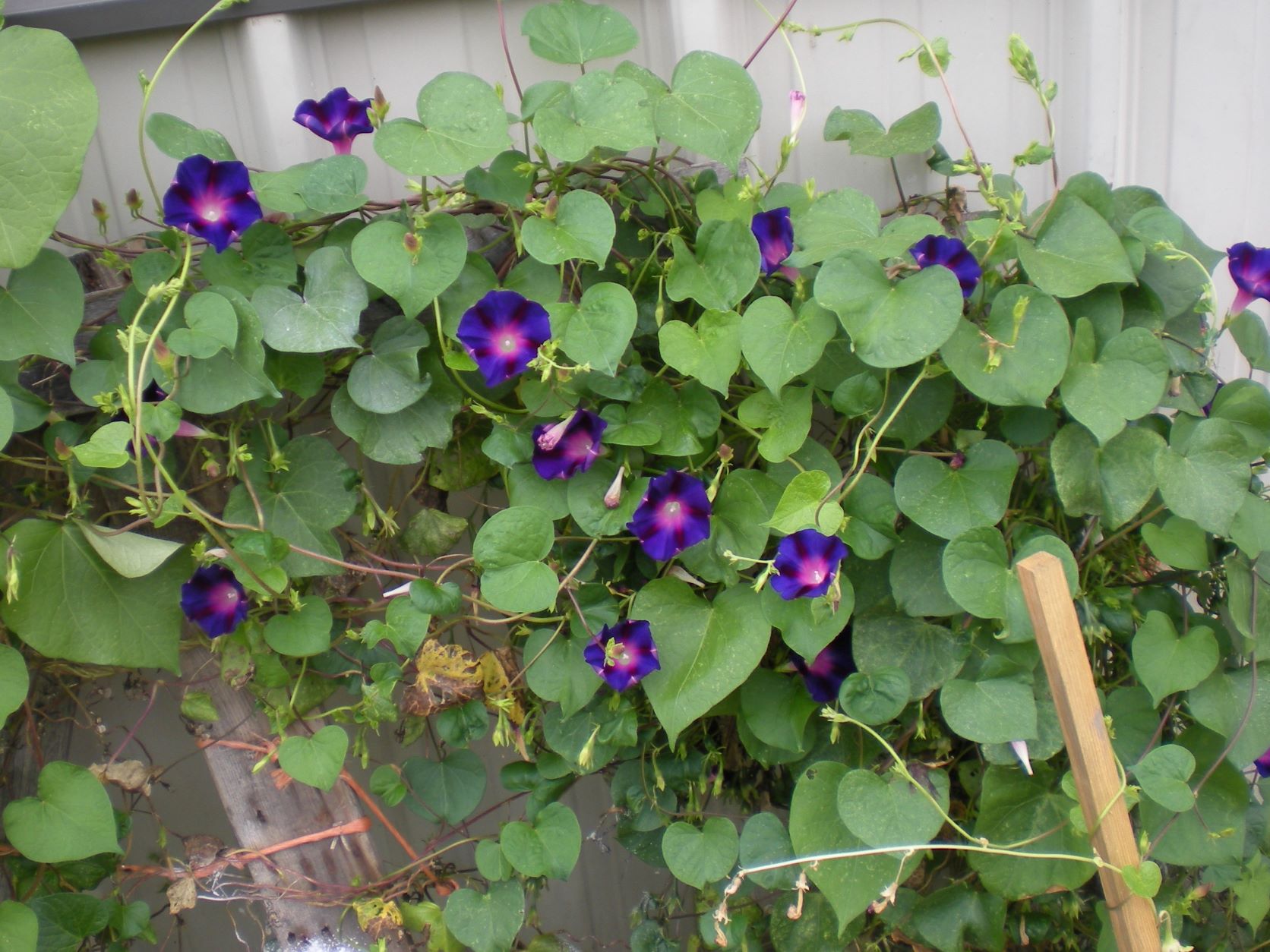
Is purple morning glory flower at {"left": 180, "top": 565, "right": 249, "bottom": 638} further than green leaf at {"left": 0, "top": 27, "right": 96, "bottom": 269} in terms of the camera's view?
Yes

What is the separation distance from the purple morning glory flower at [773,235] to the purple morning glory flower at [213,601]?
67cm

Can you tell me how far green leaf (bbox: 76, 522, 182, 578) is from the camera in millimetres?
985

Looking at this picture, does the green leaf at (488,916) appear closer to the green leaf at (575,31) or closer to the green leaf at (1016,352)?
the green leaf at (1016,352)

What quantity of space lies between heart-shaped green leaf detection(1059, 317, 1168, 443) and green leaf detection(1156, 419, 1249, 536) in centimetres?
6

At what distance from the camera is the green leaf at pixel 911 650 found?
1.04 meters

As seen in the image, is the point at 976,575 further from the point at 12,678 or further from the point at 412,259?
the point at 12,678

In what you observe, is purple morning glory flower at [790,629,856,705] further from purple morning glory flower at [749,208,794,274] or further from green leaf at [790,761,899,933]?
purple morning glory flower at [749,208,794,274]

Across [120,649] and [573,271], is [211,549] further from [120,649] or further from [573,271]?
[573,271]

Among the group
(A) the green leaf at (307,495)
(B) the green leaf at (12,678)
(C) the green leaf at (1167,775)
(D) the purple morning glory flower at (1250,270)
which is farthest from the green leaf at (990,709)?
(B) the green leaf at (12,678)

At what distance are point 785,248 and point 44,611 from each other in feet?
2.84

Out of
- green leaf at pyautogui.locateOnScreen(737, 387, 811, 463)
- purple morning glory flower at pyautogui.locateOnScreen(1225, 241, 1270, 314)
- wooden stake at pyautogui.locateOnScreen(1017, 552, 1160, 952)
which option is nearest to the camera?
wooden stake at pyautogui.locateOnScreen(1017, 552, 1160, 952)

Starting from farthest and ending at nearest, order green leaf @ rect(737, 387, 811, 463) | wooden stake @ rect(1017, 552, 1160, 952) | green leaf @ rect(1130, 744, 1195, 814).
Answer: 1. green leaf @ rect(737, 387, 811, 463)
2. green leaf @ rect(1130, 744, 1195, 814)
3. wooden stake @ rect(1017, 552, 1160, 952)

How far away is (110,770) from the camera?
3.79 ft

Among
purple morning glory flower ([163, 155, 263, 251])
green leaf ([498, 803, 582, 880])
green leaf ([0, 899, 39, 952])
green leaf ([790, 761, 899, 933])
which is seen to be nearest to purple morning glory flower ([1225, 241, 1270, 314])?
green leaf ([790, 761, 899, 933])
